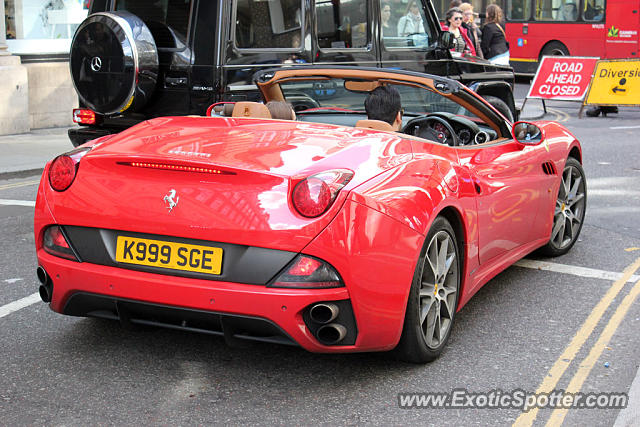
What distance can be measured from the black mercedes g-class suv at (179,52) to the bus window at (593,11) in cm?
1712

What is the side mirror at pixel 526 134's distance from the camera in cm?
558

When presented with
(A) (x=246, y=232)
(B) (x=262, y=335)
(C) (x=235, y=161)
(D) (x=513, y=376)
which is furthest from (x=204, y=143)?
(D) (x=513, y=376)

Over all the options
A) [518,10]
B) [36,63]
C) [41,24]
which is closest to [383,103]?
[36,63]

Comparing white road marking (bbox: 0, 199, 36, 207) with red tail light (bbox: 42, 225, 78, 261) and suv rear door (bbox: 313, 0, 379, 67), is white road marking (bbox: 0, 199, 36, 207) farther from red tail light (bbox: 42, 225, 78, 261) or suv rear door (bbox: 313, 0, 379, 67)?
red tail light (bbox: 42, 225, 78, 261)

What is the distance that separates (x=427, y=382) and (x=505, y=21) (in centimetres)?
2399

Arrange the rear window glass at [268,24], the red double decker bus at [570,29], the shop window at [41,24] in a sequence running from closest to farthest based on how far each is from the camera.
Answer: the rear window glass at [268,24]
the shop window at [41,24]
the red double decker bus at [570,29]

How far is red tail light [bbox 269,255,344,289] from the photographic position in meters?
3.74

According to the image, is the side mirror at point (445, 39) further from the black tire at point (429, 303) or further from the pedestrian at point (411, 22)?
the black tire at point (429, 303)

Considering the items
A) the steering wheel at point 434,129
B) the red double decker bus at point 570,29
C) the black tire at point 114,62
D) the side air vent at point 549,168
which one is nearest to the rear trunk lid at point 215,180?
the steering wheel at point 434,129

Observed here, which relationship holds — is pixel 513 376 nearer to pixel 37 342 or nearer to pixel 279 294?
pixel 279 294

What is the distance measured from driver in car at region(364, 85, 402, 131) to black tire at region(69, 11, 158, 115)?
10.2 ft

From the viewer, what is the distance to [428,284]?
435 centimetres

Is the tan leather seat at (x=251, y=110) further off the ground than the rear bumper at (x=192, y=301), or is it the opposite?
the tan leather seat at (x=251, y=110)

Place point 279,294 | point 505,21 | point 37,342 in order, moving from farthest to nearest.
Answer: point 505,21, point 37,342, point 279,294
